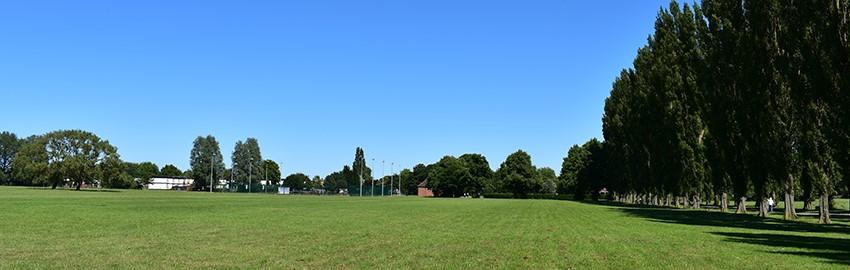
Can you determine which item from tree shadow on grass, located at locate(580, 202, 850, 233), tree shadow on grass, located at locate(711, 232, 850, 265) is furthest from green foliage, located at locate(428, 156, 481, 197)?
tree shadow on grass, located at locate(711, 232, 850, 265)

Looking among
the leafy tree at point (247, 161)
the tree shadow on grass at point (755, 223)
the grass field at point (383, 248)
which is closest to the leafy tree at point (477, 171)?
the leafy tree at point (247, 161)

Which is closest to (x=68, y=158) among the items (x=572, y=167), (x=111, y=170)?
(x=111, y=170)

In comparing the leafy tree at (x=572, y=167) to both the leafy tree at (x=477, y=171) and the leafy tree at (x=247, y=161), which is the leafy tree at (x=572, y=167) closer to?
the leafy tree at (x=477, y=171)

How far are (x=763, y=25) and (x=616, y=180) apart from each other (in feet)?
163

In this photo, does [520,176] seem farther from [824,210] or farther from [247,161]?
[824,210]

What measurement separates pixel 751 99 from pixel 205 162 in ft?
484

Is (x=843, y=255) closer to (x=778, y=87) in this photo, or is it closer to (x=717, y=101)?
(x=778, y=87)

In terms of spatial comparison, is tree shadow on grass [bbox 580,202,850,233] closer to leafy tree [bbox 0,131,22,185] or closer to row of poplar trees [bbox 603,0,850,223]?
row of poplar trees [bbox 603,0,850,223]

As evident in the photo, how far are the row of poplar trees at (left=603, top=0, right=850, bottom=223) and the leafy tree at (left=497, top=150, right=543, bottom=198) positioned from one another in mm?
78428

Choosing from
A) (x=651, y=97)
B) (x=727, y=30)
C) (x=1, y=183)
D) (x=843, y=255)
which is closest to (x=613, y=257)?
(x=843, y=255)

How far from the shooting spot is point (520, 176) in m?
133

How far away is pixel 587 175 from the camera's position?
97750mm

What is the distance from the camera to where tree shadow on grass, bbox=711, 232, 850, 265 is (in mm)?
15453

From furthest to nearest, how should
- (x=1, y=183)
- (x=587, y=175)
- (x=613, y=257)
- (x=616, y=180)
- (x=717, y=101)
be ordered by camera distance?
(x=1, y=183), (x=587, y=175), (x=616, y=180), (x=717, y=101), (x=613, y=257)
